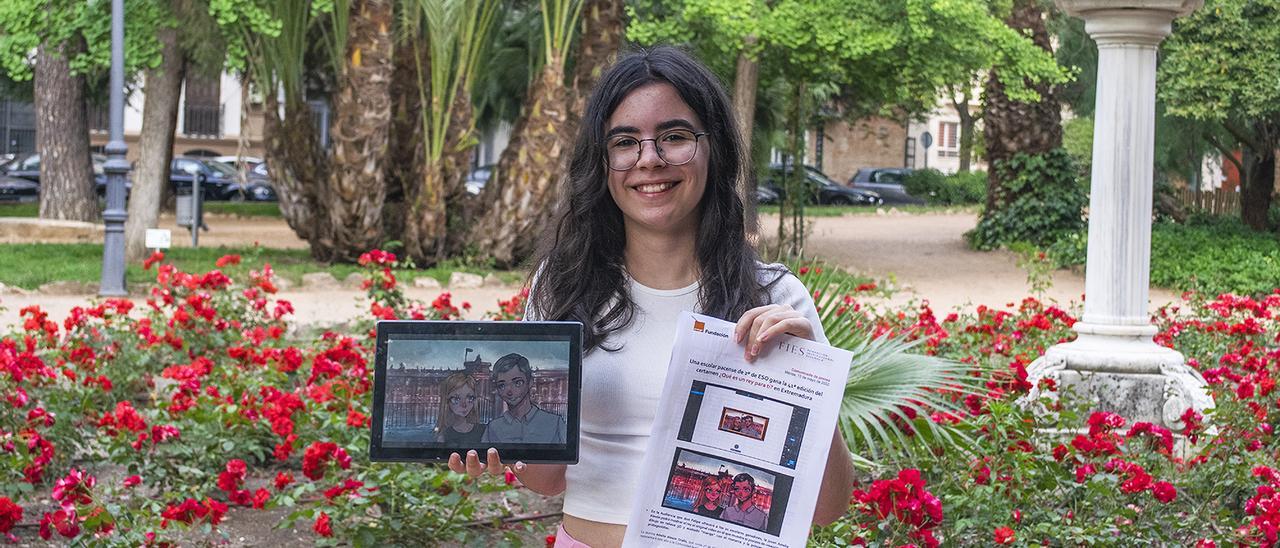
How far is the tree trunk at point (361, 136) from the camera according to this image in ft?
53.9

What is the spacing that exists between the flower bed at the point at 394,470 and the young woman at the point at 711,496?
1.70m

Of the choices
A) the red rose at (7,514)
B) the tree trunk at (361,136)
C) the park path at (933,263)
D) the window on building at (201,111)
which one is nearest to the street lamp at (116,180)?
the tree trunk at (361,136)

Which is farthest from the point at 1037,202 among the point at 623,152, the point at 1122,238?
the point at 623,152

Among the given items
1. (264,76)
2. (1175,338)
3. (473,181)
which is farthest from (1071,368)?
(473,181)

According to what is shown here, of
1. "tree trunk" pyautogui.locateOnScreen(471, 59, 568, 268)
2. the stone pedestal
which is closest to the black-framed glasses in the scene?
the stone pedestal

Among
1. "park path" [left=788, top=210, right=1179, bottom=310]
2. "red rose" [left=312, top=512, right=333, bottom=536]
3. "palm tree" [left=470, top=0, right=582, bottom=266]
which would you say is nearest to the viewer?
"red rose" [left=312, top=512, right=333, bottom=536]

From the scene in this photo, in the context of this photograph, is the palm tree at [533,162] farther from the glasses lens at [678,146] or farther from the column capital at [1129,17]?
the glasses lens at [678,146]

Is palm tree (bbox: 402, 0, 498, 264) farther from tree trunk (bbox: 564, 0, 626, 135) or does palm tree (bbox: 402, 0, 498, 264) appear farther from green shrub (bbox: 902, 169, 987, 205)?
green shrub (bbox: 902, 169, 987, 205)

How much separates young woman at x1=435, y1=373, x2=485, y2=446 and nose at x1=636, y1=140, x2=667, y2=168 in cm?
40

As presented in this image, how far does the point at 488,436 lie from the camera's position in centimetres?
213

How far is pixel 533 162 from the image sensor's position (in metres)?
17.2

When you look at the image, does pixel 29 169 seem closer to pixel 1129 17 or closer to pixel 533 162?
pixel 533 162

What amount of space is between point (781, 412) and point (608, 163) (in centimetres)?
52

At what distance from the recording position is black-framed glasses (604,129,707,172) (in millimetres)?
2248
